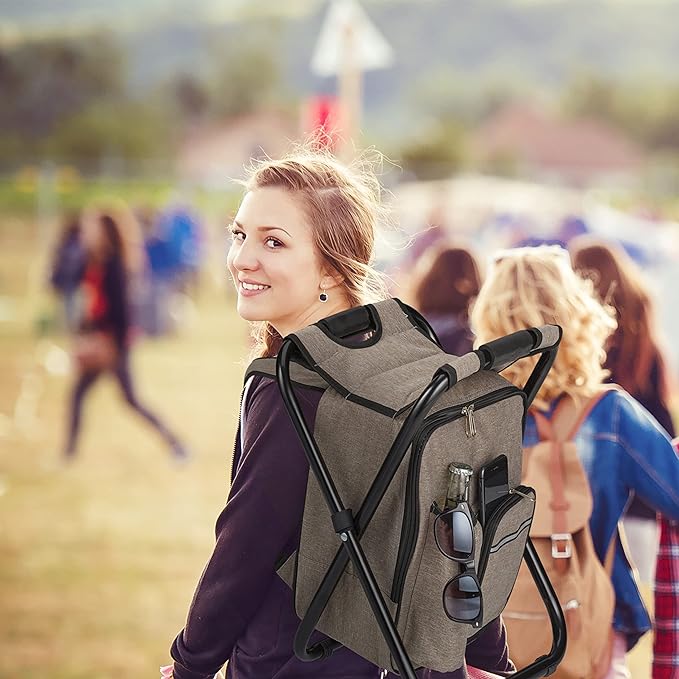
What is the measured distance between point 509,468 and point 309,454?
0.97 feet

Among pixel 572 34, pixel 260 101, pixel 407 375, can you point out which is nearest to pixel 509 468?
pixel 407 375

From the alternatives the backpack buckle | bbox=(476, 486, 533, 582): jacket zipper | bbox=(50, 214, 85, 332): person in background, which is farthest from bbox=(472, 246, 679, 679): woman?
bbox=(50, 214, 85, 332): person in background

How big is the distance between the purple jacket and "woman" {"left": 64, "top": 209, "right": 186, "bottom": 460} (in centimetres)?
499

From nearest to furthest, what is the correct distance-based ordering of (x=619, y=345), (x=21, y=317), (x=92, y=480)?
(x=619, y=345) → (x=92, y=480) → (x=21, y=317)

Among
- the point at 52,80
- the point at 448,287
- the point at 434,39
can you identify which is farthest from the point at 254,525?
the point at 434,39

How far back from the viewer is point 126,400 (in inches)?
249

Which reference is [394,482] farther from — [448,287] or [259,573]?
[448,287]

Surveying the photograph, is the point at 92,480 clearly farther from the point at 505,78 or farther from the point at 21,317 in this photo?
the point at 505,78

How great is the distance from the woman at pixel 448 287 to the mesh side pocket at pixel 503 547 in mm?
2103

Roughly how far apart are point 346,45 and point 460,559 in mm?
5222

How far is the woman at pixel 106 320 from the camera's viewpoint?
617 cm

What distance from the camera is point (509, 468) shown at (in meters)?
1.30

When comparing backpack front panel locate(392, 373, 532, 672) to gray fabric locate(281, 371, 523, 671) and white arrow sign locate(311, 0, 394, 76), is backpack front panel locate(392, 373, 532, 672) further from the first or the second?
white arrow sign locate(311, 0, 394, 76)

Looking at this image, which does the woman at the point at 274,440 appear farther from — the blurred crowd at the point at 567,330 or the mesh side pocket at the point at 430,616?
the blurred crowd at the point at 567,330
